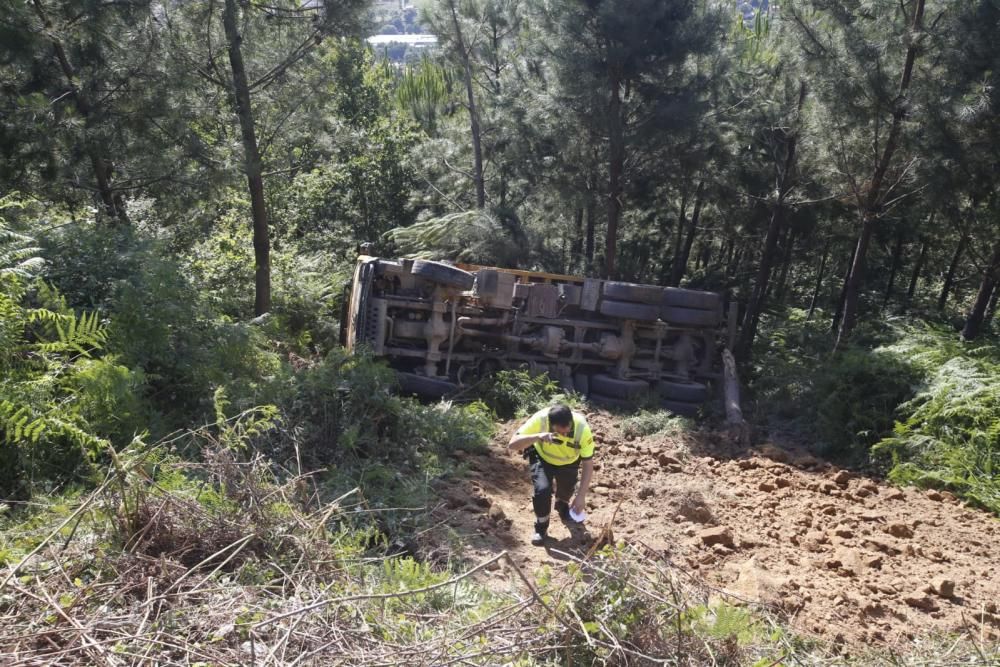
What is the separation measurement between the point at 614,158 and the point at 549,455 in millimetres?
9247

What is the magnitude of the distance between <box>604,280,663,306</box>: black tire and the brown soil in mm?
2491

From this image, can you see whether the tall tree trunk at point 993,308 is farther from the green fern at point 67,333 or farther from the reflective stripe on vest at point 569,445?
the green fern at point 67,333

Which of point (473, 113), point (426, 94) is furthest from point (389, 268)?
point (426, 94)

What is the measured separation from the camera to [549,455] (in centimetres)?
571

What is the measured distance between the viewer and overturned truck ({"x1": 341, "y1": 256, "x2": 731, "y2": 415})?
363 inches

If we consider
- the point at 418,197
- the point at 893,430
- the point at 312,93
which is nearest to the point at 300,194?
the point at 418,197

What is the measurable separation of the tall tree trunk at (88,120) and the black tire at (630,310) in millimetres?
6263

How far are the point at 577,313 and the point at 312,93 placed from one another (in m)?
5.09

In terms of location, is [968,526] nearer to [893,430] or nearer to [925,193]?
[893,430]

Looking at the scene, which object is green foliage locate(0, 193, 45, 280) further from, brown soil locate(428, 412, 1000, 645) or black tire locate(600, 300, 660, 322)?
black tire locate(600, 300, 660, 322)

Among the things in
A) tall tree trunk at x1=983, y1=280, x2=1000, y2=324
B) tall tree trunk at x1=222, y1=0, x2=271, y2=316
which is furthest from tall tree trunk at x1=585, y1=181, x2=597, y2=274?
tall tree trunk at x1=983, y1=280, x2=1000, y2=324

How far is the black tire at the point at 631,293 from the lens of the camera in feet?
33.0

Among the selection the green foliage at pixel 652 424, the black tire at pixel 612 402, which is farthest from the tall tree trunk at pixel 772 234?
the green foliage at pixel 652 424

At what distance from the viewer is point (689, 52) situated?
1312 centimetres
